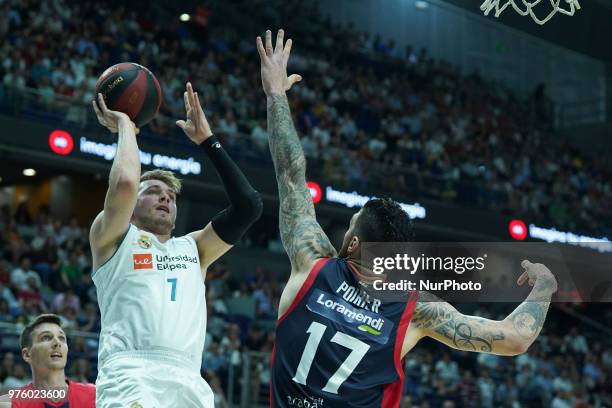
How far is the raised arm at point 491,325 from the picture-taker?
3393 mm

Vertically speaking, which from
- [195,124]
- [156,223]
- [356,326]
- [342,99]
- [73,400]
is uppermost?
[342,99]

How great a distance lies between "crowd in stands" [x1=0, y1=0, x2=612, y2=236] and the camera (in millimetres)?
17438

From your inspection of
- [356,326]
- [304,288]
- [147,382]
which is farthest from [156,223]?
[356,326]

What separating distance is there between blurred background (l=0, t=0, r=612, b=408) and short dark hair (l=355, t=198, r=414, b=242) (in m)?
6.52

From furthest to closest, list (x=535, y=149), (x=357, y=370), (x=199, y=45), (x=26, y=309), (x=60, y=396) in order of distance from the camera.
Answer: (x=535, y=149), (x=199, y=45), (x=26, y=309), (x=60, y=396), (x=357, y=370)

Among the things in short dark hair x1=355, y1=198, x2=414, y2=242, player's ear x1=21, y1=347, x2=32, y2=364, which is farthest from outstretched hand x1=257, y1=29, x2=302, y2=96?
player's ear x1=21, y1=347, x2=32, y2=364

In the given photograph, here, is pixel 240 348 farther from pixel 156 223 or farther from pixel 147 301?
pixel 147 301

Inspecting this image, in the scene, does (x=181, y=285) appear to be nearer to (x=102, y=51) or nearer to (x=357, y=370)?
(x=357, y=370)

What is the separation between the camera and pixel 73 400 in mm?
5574

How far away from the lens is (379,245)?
3426 millimetres

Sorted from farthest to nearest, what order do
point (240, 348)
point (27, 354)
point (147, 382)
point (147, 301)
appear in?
point (240, 348)
point (27, 354)
point (147, 301)
point (147, 382)

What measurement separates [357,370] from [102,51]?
15.8 metres

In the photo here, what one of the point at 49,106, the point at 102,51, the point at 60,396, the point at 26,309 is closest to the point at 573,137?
the point at 102,51

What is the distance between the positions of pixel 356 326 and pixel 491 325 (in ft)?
1.58
